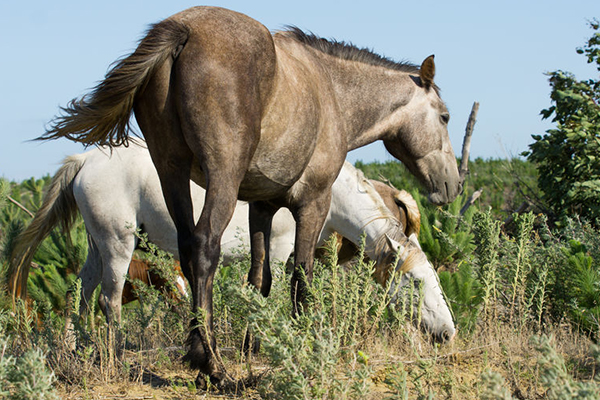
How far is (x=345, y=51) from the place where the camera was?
4.48 m

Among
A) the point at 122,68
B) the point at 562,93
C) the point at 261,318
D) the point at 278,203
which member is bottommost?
the point at 261,318

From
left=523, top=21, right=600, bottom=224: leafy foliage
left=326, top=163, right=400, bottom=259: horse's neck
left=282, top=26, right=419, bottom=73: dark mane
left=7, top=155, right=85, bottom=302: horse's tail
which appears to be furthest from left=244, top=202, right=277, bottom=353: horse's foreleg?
left=523, top=21, right=600, bottom=224: leafy foliage

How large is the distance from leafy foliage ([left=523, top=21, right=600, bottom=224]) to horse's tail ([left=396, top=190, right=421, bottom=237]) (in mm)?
1707

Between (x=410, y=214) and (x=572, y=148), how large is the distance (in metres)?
2.13

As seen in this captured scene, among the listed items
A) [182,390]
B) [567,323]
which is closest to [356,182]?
[567,323]

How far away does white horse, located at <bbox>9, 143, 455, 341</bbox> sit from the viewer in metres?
5.90

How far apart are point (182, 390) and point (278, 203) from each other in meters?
1.34

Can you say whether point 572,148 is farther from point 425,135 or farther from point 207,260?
point 207,260

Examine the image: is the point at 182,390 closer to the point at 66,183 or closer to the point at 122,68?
the point at 122,68

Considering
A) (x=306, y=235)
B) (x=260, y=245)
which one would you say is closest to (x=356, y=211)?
(x=260, y=245)

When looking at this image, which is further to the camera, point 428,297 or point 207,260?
point 428,297

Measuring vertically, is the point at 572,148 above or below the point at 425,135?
above

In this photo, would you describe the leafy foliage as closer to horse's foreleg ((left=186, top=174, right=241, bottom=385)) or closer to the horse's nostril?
the horse's nostril

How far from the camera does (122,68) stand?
9.67 feet
